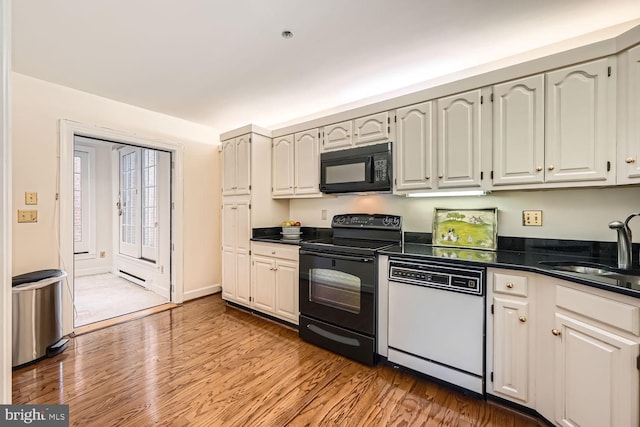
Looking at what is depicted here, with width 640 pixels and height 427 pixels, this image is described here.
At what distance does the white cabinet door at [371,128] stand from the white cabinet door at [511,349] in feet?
5.23

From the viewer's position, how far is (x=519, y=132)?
1961mm

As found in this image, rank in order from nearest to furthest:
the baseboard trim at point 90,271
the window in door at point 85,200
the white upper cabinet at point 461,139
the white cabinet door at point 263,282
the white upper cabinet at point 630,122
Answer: the white upper cabinet at point 630,122 → the white upper cabinet at point 461,139 → the white cabinet door at point 263,282 → the baseboard trim at point 90,271 → the window in door at point 85,200

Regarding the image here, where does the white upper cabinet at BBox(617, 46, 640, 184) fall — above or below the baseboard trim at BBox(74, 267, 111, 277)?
above

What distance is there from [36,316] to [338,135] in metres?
3.01

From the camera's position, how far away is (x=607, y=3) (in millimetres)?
1737

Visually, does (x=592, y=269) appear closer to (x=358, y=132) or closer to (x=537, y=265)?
(x=537, y=265)

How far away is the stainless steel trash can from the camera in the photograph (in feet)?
7.25

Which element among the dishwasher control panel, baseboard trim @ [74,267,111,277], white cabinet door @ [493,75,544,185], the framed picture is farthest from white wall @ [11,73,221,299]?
white cabinet door @ [493,75,544,185]

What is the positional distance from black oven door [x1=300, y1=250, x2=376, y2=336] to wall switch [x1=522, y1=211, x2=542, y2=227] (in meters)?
1.21

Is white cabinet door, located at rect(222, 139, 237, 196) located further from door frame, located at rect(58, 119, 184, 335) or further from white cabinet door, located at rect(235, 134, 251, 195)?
door frame, located at rect(58, 119, 184, 335)

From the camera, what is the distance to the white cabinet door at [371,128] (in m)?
2.58

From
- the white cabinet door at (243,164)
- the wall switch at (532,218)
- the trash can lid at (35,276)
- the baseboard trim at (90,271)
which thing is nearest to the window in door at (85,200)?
the baseboard trim at (90,271)

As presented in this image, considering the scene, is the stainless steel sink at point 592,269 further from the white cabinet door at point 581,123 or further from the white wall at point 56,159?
the white wall at point 56,159

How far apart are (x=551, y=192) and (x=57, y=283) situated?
4.08 m
